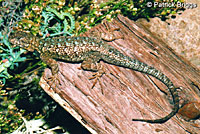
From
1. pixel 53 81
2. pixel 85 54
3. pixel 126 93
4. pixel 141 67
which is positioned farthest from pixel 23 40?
pixel 141 67

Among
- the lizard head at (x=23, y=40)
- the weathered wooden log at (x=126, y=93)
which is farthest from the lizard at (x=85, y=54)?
the weathered wooden log at (x=126, y=93)

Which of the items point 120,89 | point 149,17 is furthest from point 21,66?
Answer: point 149,17

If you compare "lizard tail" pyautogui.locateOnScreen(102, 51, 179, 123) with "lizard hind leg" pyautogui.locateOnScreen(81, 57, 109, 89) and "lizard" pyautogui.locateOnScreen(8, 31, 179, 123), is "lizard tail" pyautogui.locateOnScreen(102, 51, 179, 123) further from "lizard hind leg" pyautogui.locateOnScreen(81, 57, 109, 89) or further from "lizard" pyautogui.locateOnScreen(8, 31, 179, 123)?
"lizard hind leg" pyautogui.locateOnScreen(81, 57, 109, 89)

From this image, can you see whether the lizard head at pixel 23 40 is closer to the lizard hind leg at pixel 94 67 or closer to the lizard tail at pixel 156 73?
the lizard hind leg at pixel 94 67

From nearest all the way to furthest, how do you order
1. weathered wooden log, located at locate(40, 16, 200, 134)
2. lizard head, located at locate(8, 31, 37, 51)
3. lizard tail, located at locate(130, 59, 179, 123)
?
weathered wooden log, located at locate(40, 16, 200, 134)
lizard tail, located at locate(130, 59, 179, 123)
lizard head, located at locate(8, 31, 37, 51)

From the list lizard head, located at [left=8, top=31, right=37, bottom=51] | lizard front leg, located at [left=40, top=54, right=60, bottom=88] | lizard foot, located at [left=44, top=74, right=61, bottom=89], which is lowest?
lizard foot, located at [left=44, top=74, right=61, bottom=89]

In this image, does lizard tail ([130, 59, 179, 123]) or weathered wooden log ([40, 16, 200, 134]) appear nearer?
weathered wooden log ([40, 16, 200, 134])

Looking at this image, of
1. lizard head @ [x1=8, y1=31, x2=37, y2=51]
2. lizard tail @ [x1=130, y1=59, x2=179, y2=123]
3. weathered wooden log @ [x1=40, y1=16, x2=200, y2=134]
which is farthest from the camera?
lizard head @ [x1=8, y1=31, x2=37, y2=51]

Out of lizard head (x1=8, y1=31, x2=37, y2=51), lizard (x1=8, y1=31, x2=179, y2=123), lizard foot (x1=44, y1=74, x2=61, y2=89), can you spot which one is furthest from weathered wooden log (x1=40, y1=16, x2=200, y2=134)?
lizard head (x1=8, y1=31, x2=37, y2=51)

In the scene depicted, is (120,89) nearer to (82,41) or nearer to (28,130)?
(82,41)
